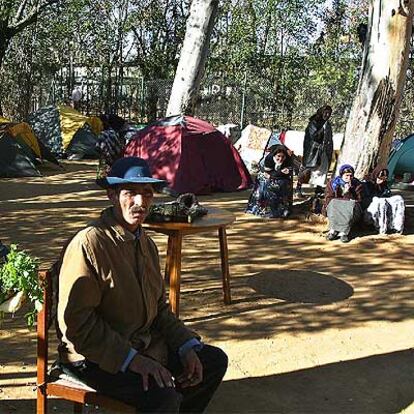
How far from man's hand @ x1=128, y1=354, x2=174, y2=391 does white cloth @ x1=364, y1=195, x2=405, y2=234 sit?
5380 millimetres

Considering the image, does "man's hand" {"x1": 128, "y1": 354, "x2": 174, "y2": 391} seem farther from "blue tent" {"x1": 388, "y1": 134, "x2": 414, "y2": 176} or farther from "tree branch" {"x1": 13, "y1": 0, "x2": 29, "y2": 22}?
"tree branch" {"x1": 13, "y1": 0, "x2": 29, "y2": 22}

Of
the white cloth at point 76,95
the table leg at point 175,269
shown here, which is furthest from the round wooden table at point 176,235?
the white cloth at point 76,95

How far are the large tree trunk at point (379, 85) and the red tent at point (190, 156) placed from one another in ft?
9.83

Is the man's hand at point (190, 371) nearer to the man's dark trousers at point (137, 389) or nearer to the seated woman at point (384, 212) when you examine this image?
the man's dark trousers at point (137, 389)

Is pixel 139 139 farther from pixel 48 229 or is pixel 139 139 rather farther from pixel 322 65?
pixel 322 65

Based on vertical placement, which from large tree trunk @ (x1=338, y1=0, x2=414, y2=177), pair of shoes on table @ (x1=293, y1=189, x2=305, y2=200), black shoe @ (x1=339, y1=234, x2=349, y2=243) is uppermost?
large tree trunk @ (x1=338, y1=0, x2=414, y2=177)

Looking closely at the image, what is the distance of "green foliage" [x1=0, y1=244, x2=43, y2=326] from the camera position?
2.46 metres

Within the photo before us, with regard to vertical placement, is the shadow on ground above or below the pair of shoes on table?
below

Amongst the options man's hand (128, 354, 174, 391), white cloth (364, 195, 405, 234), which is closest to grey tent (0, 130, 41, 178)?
white cloth (364, 195, 405, 234)

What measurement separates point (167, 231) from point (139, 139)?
23.1 feet

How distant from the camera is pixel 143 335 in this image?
2.70 meters

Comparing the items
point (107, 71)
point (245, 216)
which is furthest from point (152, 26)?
point (245, 216)

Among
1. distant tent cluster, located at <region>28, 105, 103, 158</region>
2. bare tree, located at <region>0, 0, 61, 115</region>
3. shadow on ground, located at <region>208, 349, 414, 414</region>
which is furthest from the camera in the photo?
bare tree, located at <region>0, 0, 61, 115</region>

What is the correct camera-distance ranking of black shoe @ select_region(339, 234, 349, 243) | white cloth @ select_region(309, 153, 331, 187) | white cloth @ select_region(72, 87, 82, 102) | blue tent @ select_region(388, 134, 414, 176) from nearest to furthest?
black shoe @ select_region(339, 234, 349, 243), white cloth @ select_region(309, 153, 331, 187), blue tent @ select_region(388, 134, 414, 176), white cloth @ select_region(72, 87, 82, 102)
